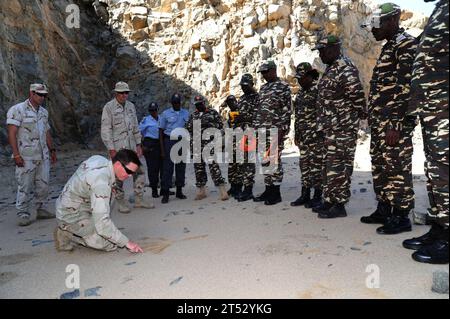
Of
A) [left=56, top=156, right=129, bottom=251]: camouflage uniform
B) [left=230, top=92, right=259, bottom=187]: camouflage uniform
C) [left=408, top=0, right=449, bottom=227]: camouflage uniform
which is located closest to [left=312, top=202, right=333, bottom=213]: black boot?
[left=230, top=92, right=259, bottom=187]: camouflage uniform

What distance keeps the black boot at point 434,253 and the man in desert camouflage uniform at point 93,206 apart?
7.03 feet

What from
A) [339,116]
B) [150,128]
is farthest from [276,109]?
[150,128]

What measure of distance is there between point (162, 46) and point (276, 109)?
9858mm

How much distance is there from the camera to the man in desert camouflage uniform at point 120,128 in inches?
196

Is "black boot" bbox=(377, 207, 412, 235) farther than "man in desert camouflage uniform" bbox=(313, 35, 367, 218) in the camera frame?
No

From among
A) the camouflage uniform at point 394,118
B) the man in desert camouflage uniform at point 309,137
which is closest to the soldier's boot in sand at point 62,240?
the man in desert camouflage uniform at point 309,137

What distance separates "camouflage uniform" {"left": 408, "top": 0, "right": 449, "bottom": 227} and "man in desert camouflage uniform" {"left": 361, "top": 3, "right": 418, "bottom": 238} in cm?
67

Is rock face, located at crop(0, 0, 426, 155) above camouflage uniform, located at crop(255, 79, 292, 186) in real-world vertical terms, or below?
above

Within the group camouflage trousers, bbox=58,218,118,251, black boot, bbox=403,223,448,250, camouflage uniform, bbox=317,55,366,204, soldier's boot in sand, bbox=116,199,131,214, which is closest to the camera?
black boot, bbox=403,223,448,250

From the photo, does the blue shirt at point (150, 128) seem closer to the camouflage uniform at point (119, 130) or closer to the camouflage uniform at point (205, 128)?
the camouflage uniform at point (205, 128)

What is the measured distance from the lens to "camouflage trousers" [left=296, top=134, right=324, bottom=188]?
15.3ft

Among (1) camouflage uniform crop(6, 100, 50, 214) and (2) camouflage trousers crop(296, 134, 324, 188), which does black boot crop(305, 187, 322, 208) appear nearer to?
(2) camouflage trousers crop(296, 134, 324, 188)

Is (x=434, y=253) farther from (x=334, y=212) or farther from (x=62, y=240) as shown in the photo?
(x=62, y=240)
